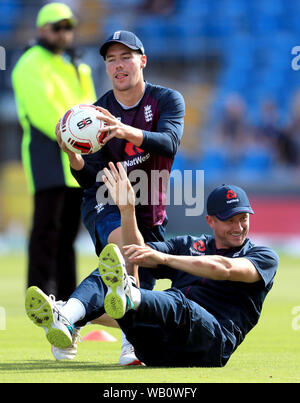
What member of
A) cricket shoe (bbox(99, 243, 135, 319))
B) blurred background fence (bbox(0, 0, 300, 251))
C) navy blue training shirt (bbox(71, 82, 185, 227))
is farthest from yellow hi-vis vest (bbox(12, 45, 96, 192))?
blurred background fence (bbox(0, 0, 300, 251))

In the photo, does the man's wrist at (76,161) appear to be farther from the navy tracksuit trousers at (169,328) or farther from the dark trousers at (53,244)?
the dark trousers at (53,244)

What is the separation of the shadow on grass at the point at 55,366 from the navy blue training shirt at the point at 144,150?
1134 millimetres

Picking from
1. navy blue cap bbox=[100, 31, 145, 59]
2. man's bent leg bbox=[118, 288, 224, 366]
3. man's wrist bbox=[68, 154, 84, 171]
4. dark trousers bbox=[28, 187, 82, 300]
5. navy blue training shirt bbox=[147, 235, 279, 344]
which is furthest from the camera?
dark trousers bbox=[28, 187, 82, 300]

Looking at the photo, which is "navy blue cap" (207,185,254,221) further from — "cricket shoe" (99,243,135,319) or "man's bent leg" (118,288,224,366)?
"cricket shoe" (99,243,135,319)

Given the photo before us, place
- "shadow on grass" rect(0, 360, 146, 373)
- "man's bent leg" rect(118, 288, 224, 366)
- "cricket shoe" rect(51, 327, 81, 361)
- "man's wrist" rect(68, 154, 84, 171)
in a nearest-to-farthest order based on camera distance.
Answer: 1. "man's bent leg" rect(118, 288, 224, 366)
2. "shadow on grass" rect(0, 360, 146, 373)
3. "cricket shoe" rect(51, 327, 81, 361)
4. "man's wrist" rect(68, 154, 84, 171)

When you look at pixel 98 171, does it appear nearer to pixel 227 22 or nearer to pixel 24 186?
pixel 24 186

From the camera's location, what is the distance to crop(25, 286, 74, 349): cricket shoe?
4.58 m

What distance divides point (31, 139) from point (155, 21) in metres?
15.3

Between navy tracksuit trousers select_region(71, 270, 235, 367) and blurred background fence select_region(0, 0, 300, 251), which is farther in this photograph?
blurred background fence select_region(0, 0, 300, 251)

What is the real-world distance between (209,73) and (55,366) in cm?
1810

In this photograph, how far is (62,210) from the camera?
7773mm

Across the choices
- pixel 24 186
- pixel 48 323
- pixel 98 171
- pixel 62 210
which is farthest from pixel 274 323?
pixel 24 186

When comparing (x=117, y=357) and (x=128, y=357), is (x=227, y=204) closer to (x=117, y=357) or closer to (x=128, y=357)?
(x=128, y=357)

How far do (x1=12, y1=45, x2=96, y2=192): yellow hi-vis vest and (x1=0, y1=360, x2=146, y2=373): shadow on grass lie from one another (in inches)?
113
